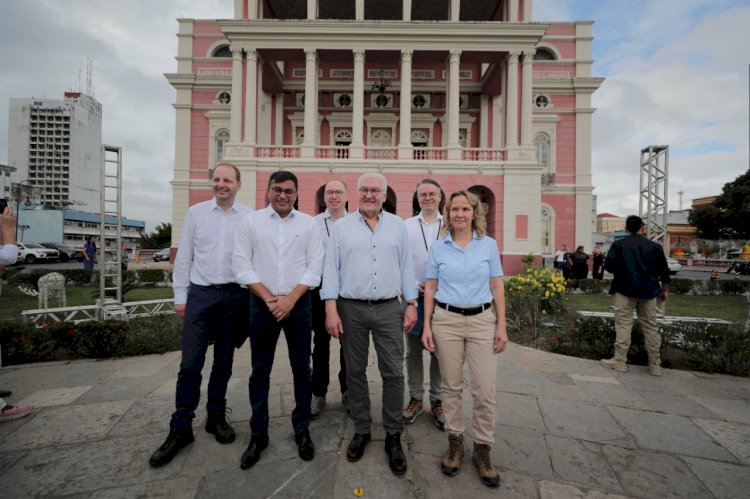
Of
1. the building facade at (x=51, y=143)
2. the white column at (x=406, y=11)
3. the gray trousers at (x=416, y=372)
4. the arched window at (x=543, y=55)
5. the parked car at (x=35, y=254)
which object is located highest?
the building facade at (x=51, y=143)

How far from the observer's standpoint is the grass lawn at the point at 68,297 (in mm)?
9383

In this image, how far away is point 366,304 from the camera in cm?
292

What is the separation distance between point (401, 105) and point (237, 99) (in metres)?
8.16

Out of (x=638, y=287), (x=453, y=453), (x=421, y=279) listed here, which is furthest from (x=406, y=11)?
(x=453, y=453)

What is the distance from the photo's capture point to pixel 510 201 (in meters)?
17.9

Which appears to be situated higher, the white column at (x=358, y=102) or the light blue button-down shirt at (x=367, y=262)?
the white column at (x=358, y=102)

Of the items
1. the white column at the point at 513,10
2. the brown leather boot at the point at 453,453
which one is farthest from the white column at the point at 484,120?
the brown leather boot at the point at 453,453

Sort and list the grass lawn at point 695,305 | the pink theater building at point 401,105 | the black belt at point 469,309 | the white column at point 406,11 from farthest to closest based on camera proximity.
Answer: the white column at point 406,11, the pink theater building at point 401,105, the grass lawn at point 695,305, the black belt at point 469,309

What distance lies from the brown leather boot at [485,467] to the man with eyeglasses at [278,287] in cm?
123

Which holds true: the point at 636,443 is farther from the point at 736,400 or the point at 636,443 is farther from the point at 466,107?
the point at 466,107

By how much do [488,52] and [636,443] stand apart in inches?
764

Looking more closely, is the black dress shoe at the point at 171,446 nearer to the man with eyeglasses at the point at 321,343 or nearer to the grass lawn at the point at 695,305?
the man with eyeglasses at the point at 321,343

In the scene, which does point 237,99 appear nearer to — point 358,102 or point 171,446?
point 358,102

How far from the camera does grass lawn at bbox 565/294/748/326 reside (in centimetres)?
933
